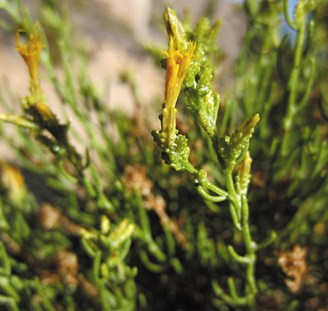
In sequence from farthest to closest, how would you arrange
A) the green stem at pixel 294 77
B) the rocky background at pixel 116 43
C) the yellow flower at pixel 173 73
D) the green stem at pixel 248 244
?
the rocky background at pixel 116 43
the green stem at pixel 294 77
the green stem at pixel 248 244
the yellow flower at pixel 173 73

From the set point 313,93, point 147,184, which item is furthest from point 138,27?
point 147,184

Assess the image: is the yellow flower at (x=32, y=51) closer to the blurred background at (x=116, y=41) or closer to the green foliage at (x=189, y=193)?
the green foliage at (x=189, y=193)

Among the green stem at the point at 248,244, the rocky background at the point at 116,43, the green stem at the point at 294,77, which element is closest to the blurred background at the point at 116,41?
the rocky background at the point at 116,43

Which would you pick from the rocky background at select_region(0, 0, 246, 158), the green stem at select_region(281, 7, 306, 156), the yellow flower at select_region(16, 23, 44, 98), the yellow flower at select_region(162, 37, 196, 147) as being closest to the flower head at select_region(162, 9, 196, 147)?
the yellow flower at select_region(162, 37, 196, 147)

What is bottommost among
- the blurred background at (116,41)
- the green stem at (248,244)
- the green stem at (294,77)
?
the green stem at (248,244)

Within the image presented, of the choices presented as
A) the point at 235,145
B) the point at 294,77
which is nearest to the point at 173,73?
the point at 235,145

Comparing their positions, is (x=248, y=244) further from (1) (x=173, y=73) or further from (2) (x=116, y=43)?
(2) (x=116, y=43)

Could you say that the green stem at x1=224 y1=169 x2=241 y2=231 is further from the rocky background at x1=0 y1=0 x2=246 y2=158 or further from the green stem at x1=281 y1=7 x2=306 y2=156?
the rocky background at x1=0 y1=0 x2=246 y2=158

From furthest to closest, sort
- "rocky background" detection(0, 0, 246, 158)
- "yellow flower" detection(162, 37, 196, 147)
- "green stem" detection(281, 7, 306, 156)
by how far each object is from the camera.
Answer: "rocky background" detection(0, 0, 246, 158), "green stem" detection(281, 7, 306, 156), "yellow flower" detection(162, 37, 196, 147)

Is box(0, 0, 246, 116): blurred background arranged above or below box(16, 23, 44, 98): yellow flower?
above
